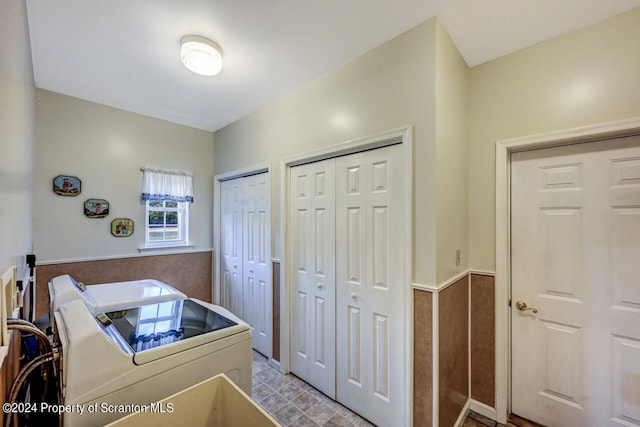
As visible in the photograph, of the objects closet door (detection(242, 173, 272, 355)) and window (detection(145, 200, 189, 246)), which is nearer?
closet door (detection(242, 173, 272, 355))

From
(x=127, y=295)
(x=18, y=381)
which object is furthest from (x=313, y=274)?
(x=18, y=381)

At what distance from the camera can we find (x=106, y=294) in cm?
186

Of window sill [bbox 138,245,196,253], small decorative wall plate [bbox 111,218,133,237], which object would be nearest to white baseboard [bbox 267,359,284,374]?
window sill [bbox 138,245,196,253]

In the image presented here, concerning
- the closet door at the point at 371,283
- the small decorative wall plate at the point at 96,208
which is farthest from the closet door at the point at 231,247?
the closet door at the point at 371,283

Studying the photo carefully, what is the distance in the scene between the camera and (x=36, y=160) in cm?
248

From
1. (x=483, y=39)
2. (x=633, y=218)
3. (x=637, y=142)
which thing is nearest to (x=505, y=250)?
(x=633, y=218)

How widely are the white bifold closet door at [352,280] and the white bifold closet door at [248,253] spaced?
0.44m

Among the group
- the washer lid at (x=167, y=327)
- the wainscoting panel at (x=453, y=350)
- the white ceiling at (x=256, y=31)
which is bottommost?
the wainscoting panel at (x=453, y=350)

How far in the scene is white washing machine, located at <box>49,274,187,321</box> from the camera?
149cm

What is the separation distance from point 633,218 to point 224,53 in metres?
2.92

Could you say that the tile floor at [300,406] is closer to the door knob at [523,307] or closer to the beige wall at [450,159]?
the door knob at [523,307]

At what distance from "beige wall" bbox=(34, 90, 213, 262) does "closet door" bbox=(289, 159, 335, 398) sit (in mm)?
1882

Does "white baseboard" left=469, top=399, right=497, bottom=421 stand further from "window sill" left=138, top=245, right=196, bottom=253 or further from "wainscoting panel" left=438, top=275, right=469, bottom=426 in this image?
"window sill" left=138, top=245, right=196, bottom=253

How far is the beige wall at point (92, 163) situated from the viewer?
2.54 meters
